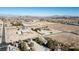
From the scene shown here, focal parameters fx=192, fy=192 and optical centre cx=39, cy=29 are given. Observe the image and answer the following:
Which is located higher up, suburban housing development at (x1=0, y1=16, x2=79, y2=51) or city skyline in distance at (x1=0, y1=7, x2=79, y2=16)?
city skyline in distance at (x1=0, y1=7, x2=79, y2=16)

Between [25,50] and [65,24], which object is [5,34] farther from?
[65,24]

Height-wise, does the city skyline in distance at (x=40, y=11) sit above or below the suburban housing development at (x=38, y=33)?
above

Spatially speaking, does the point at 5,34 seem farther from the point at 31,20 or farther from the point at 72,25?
the point at 72,25

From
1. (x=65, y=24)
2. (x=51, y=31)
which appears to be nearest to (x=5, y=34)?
(x=51, y=31)

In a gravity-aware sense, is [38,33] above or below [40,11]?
below

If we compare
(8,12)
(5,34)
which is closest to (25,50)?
(5,34)

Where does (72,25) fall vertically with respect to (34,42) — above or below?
above
